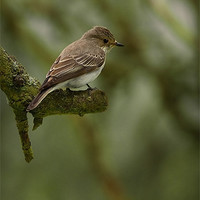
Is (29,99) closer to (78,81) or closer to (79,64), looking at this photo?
(78,81)

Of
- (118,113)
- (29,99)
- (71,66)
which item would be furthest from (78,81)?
(118,113)

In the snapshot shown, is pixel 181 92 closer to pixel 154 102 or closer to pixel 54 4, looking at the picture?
pixel 154 102

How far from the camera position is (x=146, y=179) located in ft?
23.2

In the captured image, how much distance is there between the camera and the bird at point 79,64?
11.1 feet

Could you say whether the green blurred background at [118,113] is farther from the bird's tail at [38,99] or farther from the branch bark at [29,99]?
the bird's tail at [38,99]

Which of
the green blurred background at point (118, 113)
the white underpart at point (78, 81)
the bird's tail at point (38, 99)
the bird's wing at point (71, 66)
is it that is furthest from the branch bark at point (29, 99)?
the green blurred background at point (118, 113)

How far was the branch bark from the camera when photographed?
2768 millimetres

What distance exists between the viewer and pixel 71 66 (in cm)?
388

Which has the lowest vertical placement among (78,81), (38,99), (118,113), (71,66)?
(118,113)

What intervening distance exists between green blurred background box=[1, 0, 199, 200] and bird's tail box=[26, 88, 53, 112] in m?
3.63

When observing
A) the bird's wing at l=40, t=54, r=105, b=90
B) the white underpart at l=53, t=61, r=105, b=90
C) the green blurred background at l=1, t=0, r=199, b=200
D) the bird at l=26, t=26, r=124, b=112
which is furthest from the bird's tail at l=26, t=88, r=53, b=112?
the green blurred background at l=1, t=0, r=199, b=200

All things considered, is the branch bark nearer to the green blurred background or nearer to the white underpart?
the white underpart

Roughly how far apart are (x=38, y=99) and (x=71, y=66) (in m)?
1.13

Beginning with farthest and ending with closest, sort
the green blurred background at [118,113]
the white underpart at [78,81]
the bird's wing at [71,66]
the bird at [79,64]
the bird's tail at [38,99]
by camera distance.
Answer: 1. the green blurred background at [118,113]
2. the white underpart at [78,81]
3. the bird's wing at [71,66]
4. the bird at [79,64]
5. the bird's tail at [38,99]
